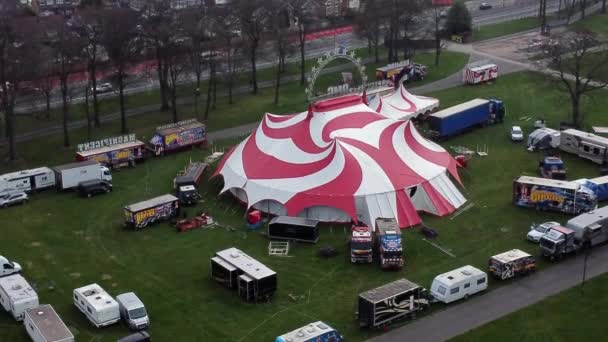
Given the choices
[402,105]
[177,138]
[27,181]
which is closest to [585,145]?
[402,105]

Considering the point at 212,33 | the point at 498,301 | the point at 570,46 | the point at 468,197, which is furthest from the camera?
the point at 212,33

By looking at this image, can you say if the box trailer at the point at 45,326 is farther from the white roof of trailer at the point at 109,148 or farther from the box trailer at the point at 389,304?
the white roof of trailer at the point at 109,148

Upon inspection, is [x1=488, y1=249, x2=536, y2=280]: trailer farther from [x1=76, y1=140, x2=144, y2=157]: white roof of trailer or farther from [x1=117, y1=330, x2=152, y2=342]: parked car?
[x1=76, y1=140, x2=144, y2=157]: white roof of trailer

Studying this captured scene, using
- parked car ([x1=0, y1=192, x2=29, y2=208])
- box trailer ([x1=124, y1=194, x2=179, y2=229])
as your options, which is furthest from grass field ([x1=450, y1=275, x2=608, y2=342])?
parked car ([x1=0, y1=192, x2=29, y2=208])

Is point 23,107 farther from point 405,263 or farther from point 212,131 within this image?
point 405,263

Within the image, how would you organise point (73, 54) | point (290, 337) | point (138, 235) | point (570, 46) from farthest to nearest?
point (570, 46) → point (73, 54) → point (138, 235) → point (290, 337)

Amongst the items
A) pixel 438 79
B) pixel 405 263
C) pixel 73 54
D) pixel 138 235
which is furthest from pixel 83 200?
pixel 438 79

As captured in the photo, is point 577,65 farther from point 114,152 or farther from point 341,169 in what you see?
point 114,152
